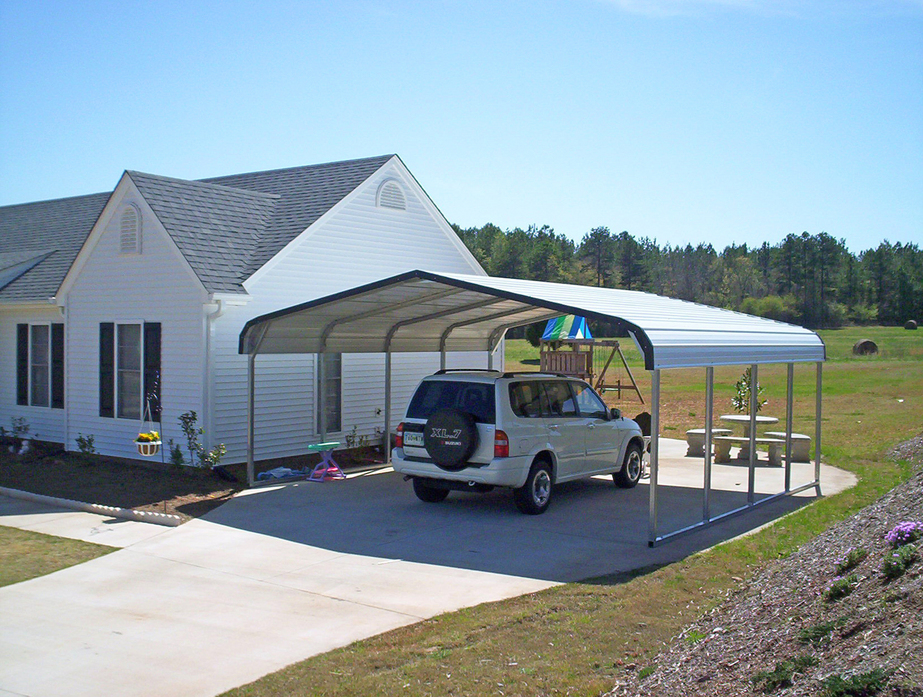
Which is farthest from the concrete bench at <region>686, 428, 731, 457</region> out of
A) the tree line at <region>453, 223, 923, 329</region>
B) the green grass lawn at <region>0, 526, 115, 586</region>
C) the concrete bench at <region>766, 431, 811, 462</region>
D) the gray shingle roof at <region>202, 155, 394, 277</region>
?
the tree line at <region>453, 223, 923, 329</region>

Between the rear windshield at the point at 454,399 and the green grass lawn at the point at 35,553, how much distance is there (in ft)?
13.7

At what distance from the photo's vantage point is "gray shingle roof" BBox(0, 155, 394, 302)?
15.3 meters

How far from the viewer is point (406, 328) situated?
639 inches

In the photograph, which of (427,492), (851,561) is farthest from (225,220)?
(851,561)

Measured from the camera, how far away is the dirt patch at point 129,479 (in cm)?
1268

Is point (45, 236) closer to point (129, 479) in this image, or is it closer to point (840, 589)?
point (129, 479)

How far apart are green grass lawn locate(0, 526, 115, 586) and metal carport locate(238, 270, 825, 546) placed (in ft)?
12.2

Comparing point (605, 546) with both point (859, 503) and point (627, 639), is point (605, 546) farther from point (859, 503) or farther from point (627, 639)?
point (859, 503)

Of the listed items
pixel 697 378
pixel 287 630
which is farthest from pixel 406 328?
A: pixel 697 378

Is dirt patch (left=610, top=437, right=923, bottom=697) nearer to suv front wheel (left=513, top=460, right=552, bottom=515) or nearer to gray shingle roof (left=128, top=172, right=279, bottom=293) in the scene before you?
suv front wheel (left=513, top=460, right=552, bottom=515)

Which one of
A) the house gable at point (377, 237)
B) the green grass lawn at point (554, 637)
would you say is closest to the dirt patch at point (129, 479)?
the house gable at point (377, 237)

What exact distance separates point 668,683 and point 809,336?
10.3m

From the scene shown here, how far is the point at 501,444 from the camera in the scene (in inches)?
431

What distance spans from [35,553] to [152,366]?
19.4ft
